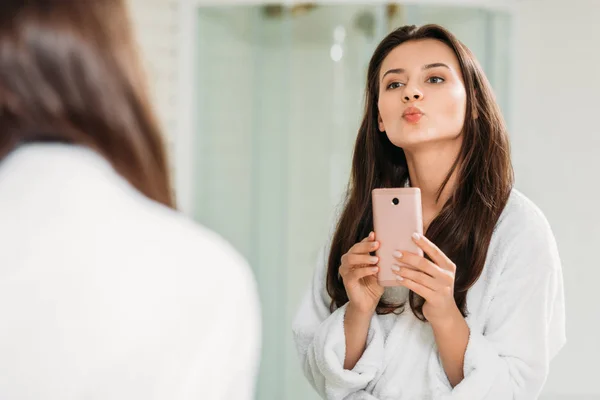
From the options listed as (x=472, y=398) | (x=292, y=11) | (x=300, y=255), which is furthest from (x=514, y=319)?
(x=292, y=11)

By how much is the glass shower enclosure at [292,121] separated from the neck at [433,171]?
3.97ft

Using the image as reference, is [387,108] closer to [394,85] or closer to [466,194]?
[394,85]

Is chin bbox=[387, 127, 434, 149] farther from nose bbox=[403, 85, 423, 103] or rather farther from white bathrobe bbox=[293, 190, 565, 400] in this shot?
white bathrobe bbox=[293, 190, 565, 400]

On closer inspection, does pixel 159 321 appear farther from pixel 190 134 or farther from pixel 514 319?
pixel 190 134

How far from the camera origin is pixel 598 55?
2.80 m

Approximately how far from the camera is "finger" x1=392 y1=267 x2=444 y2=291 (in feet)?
3.57

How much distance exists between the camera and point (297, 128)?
2.56m

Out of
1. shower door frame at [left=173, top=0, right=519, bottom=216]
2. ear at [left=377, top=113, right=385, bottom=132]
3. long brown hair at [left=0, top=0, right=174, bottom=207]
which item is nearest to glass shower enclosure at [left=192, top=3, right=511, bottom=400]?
shower door frame at [left=173, top=0, right=519, bottom=216]

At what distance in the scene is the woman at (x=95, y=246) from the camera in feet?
1.52

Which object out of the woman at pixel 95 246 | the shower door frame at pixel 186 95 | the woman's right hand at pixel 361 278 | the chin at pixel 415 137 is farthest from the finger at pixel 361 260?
the shower door frame at pixel 186 95

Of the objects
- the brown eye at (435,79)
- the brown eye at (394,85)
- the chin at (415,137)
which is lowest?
the chin at (415,137)

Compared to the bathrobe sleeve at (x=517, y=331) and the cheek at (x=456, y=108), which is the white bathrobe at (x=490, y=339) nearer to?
the bathrobe sleeve at (x=517, y=331)

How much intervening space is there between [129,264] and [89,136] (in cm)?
10

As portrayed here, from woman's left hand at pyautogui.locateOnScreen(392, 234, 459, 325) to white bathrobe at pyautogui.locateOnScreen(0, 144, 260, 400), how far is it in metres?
0.62
